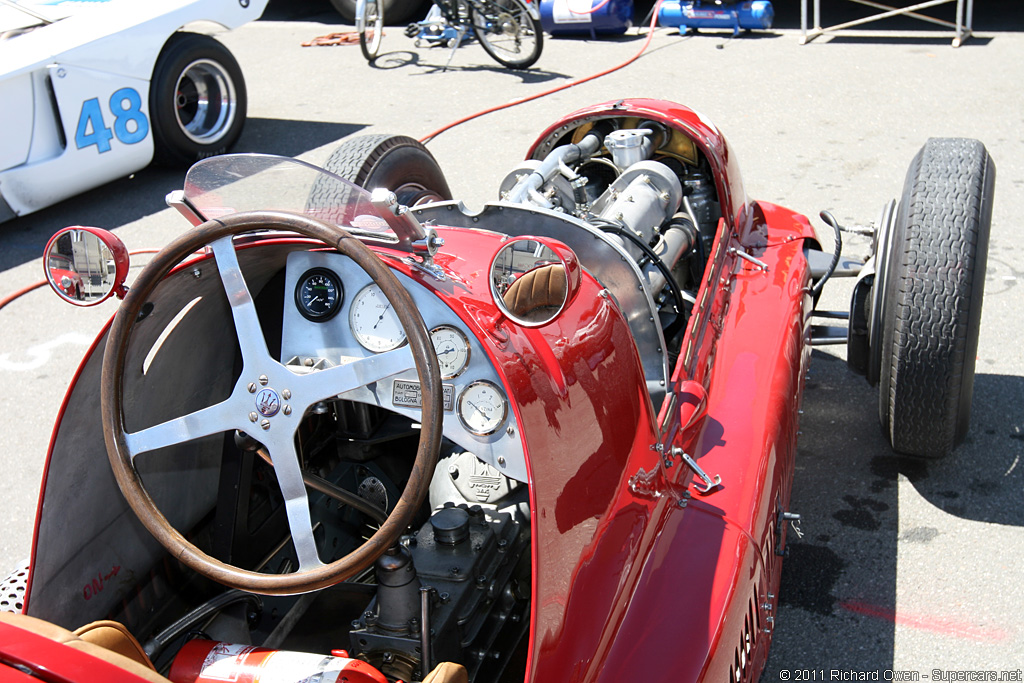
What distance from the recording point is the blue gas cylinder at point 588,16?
9.98 meters

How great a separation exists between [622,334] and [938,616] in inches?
58.7

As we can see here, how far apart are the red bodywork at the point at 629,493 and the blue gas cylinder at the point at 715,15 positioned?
763cm

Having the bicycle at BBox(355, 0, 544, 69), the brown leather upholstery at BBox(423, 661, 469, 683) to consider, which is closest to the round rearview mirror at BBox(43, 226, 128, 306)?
the brown leather upholstery at BBox(423, 661, 469, 683)

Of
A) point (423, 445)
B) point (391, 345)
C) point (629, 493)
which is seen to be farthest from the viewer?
point (629, 493)

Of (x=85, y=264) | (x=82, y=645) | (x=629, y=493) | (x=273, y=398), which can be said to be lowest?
(x=629, y=493)

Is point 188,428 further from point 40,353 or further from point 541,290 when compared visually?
point 40,353

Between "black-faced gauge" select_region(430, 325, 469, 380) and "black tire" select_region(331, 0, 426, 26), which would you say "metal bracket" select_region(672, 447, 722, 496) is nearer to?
"black-faced gauge" select_region(430, 325, 469, 380)

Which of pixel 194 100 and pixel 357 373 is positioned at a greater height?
pixel 357 373

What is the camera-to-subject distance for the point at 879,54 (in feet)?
29.3

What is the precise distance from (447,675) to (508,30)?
27.3 ft

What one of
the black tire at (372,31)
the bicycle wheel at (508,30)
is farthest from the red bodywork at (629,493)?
the black tire at (372,31)

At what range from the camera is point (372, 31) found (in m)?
9.88

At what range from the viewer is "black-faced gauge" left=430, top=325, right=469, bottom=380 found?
6.53ft

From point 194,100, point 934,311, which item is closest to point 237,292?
point 934,311
